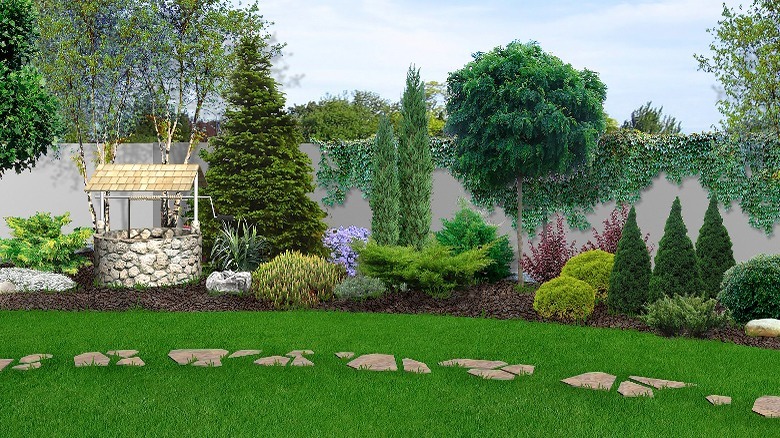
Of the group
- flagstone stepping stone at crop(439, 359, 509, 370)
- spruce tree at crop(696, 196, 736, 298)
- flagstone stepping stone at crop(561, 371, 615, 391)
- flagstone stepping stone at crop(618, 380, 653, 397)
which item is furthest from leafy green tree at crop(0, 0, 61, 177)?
spruce tree at crop(696, 196, 736, 298)

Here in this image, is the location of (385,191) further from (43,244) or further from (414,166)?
(43,244)

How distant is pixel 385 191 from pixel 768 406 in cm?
779

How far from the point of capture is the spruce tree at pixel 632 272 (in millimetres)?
9820

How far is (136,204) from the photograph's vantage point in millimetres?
19531

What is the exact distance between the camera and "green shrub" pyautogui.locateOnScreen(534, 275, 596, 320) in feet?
31.7

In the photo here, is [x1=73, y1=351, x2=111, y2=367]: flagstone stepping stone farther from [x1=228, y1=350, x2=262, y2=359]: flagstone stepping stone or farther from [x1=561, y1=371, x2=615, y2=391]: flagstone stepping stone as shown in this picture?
[x1=561, y1=371, x2=615, y2=391]: flagstone stepping stone

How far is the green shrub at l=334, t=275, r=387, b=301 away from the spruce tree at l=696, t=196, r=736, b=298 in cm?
450

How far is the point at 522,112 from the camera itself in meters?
12.7

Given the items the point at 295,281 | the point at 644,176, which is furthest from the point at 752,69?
the point at 295,281

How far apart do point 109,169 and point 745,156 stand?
36.0 feet

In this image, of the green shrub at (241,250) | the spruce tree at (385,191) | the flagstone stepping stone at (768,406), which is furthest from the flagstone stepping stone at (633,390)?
the green shrub at (241,250)

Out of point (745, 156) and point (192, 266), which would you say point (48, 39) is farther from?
point (745, 156)

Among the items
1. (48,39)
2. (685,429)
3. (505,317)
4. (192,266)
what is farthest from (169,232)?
(685,429)

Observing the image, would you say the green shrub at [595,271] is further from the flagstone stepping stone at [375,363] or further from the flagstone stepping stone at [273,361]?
the flagstone stepping stone at [273,361]
